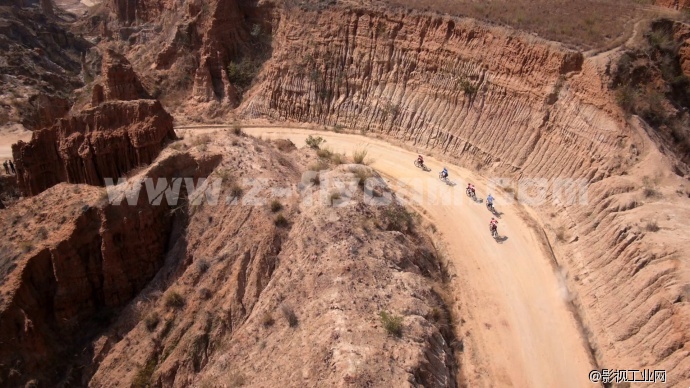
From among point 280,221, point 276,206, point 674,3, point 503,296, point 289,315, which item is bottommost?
point 503,296

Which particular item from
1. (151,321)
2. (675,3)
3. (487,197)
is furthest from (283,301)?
(675,3)

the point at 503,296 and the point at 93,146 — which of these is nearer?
the point at 93,146

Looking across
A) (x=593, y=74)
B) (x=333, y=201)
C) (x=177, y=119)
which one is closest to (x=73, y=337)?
(x=333, y=201)

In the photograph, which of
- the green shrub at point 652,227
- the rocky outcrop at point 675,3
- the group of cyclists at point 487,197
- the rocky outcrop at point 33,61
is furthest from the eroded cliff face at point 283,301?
the rocky outcrop at point 675,3

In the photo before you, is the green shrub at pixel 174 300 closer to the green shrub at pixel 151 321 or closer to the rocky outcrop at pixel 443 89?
the green shrub at pixel 151 321

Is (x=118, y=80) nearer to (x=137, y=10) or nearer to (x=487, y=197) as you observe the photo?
(x=487, y=197)
